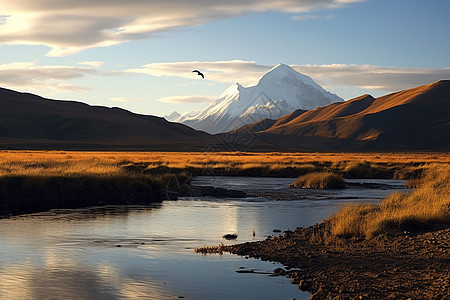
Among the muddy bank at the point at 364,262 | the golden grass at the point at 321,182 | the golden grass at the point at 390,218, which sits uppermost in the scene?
the golden grass at the point at 390,218

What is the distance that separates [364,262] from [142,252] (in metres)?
6.58

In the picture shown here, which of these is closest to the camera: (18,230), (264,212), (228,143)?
(18,230)

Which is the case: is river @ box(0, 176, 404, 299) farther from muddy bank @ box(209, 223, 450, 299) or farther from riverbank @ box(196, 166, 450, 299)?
riverbank @ box(196, 166, 450, 299)

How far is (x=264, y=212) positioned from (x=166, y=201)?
7.53 m

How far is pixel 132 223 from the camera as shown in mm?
24625

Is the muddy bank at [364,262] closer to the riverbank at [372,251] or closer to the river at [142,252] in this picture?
the riverbank at [372,251]

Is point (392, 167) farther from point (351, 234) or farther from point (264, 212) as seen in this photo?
point (351, 234)

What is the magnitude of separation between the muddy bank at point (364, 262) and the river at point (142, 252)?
0.68 m

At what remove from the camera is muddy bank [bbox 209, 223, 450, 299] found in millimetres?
12555

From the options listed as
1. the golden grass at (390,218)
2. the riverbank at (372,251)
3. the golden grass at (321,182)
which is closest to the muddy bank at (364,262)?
the riverbank at (372,251)

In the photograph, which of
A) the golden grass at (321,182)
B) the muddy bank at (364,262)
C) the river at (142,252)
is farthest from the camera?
the golden grass at (321,182)

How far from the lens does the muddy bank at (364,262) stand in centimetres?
1255

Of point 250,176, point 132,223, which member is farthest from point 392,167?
point 132,223

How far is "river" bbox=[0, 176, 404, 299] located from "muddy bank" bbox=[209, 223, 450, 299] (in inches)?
26.7
